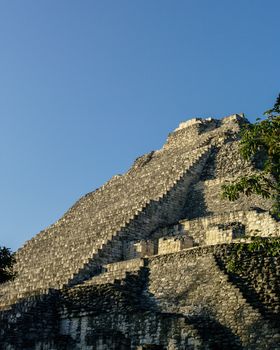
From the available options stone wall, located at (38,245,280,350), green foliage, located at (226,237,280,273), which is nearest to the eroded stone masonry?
stone wall, located at (38,245,280,350)

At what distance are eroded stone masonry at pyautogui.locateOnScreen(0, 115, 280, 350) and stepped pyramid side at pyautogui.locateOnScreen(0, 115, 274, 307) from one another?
3.1 inches

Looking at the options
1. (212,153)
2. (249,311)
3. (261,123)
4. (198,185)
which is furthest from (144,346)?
(212,153)

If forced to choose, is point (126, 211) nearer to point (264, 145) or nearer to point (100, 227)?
point (100, 227)

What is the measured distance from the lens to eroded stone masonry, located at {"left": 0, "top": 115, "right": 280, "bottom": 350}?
2077cm

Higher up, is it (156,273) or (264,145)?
(264,145)

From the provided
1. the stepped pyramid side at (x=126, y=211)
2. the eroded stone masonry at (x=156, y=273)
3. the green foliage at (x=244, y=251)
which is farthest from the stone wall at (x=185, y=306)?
the stepped pyramid side at (x=126, y=211)

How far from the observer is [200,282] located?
22.9 m

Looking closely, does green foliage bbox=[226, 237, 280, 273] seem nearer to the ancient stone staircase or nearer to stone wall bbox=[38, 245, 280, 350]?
stone wall bbox=[38, 245, 280, 350]

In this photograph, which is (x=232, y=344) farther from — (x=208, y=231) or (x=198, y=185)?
(x=198, y=185)

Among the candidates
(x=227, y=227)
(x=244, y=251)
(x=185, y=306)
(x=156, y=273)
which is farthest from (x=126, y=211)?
(x=185, y=306)

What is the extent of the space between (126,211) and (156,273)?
874 centimetres

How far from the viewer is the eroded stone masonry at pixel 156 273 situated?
2077 centimetres

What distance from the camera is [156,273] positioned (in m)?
25.3

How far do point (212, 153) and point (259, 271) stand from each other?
1684 cm
